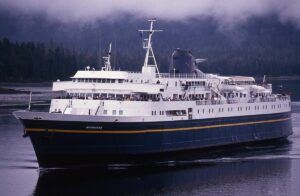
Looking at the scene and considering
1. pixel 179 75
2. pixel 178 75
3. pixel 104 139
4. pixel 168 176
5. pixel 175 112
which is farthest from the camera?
pixel 178 75

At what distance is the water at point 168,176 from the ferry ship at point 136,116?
1.01 m

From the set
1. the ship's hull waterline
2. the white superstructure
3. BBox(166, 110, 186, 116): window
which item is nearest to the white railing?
the white superstructure

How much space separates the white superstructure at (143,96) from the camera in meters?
42.8

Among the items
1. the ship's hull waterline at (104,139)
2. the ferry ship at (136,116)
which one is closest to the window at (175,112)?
the ferry ship at (136,116)

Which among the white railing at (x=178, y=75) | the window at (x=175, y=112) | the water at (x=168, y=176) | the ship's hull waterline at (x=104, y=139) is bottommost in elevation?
the water at (x=168, y=176)

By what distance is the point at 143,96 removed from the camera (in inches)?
1743

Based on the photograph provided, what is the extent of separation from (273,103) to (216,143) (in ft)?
31.4

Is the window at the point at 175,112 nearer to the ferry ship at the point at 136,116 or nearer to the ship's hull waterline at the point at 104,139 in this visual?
the ferry ship at the point at 136,116

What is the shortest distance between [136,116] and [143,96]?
2.64m

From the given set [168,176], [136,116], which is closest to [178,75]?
[136,116]

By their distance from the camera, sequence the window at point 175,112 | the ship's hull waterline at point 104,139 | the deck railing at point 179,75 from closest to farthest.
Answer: the ship's hull waterline at point 104,139
the window at point 175,112
the deck railing at point 179,75

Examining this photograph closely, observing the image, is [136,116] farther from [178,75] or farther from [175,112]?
[178,75]

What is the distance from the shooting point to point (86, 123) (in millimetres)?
40312

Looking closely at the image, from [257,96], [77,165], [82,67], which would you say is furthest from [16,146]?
[82,67]
